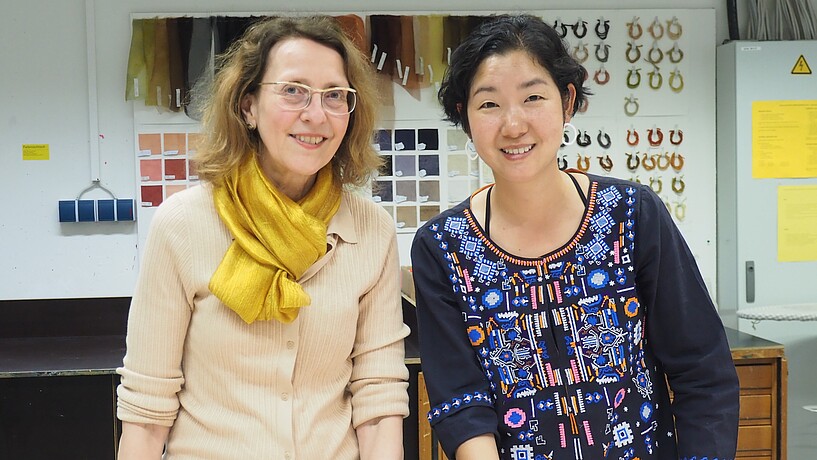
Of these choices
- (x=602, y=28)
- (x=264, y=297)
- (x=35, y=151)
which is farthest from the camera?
(x=602, y=28)

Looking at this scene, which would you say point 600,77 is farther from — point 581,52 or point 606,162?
point 606,162

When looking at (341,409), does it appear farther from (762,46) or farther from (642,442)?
(762,46)

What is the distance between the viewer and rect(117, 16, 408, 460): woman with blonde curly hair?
150 cm

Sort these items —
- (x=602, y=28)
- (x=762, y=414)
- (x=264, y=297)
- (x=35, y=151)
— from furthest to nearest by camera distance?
(x=602, y=28) < (x=35, y=151) < (x=762, y=414) < (x=264, y=297)

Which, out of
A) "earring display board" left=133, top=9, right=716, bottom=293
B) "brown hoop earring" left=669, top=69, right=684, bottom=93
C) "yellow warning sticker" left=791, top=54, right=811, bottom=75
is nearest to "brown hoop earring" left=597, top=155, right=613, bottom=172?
"earring display board" left=133, top=9, right=716, bottom=293

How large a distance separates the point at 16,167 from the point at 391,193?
174 cm

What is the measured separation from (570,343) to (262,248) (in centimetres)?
60

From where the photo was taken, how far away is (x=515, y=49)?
1507 mm

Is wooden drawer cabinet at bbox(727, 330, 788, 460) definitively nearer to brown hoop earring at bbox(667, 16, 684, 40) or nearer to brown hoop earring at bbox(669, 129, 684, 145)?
brown hoop earring at bbox(669, 129, 684, 145)

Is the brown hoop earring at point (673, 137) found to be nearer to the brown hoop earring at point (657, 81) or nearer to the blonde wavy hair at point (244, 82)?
the brown hoop earring at point (657, 81)

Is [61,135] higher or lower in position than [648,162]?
higher

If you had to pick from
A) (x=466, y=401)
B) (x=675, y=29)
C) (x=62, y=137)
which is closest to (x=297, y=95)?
(x=466, y=401)

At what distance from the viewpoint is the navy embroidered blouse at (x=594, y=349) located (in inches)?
58.6

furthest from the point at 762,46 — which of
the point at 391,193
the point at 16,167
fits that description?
the point at 16,167
